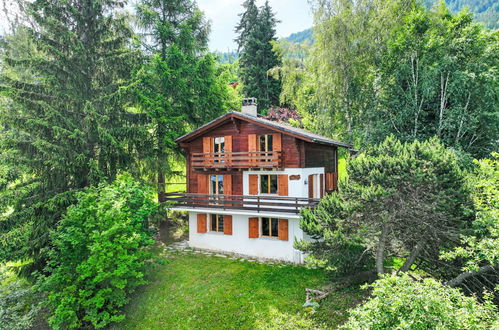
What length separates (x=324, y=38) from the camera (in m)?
21.7

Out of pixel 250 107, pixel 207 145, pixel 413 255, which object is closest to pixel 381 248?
pixel 413 255

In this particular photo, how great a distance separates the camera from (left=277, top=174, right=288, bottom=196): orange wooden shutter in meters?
15.8

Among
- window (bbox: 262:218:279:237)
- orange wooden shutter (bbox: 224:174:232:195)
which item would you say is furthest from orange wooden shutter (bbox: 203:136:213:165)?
window (bbox: 262:218:279:237)

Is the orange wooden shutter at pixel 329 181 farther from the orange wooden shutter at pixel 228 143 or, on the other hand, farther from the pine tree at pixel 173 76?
the pine tree at pixel 173 76

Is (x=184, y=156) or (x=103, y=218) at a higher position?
(x=184, y=156)

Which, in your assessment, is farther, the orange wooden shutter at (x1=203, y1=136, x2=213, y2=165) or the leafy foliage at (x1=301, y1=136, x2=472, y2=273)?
the orange wooden shutter at (x1=203, y1=136, x2=213, y2=165)

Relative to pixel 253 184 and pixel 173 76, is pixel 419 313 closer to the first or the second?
pixel 253 184

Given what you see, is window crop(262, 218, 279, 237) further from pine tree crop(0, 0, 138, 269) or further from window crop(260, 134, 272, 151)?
pine tree crop(0, 0, 138, 269)

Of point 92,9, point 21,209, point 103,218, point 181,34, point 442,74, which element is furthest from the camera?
point 181,34

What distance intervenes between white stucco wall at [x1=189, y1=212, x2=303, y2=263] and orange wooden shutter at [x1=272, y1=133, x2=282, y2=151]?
412 cm

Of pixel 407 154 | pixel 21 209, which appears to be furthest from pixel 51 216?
pixel 407 154

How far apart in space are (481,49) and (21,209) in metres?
27.5

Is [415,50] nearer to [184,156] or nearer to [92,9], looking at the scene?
[184,156]

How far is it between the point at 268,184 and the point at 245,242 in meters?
3.73
